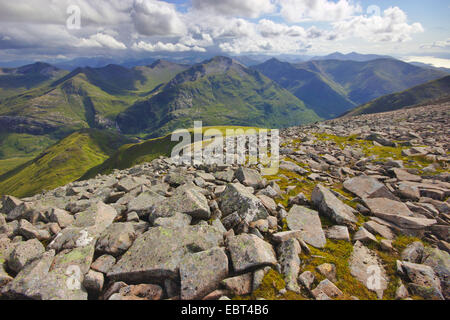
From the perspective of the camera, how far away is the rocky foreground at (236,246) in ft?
21.0

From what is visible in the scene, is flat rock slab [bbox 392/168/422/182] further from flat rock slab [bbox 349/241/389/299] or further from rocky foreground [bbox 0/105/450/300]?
flat rock slab [bbox 349/241/389/299]

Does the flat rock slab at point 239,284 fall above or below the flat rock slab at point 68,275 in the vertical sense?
above

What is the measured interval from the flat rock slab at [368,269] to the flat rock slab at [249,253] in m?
3.01

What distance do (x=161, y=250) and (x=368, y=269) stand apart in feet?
25.3

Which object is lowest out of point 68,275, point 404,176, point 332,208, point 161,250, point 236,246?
point 68,275

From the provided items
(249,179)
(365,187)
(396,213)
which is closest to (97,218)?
(249,179)

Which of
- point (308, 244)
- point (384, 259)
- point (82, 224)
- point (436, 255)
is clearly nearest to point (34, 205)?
point (82, 224)

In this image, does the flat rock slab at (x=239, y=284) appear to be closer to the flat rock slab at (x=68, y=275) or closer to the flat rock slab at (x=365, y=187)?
the flat rock slab at (x=68, y=275)

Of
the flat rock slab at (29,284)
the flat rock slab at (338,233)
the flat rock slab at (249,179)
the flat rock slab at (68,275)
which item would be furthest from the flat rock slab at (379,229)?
the flat rock slab at (29,284)

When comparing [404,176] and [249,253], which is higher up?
[404,176]

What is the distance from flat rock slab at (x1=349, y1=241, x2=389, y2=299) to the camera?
22.0 feet

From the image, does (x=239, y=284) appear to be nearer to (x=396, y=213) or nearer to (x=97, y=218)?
(x=97, y=218)

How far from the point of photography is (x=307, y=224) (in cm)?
971

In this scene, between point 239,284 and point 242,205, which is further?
point 242,205
